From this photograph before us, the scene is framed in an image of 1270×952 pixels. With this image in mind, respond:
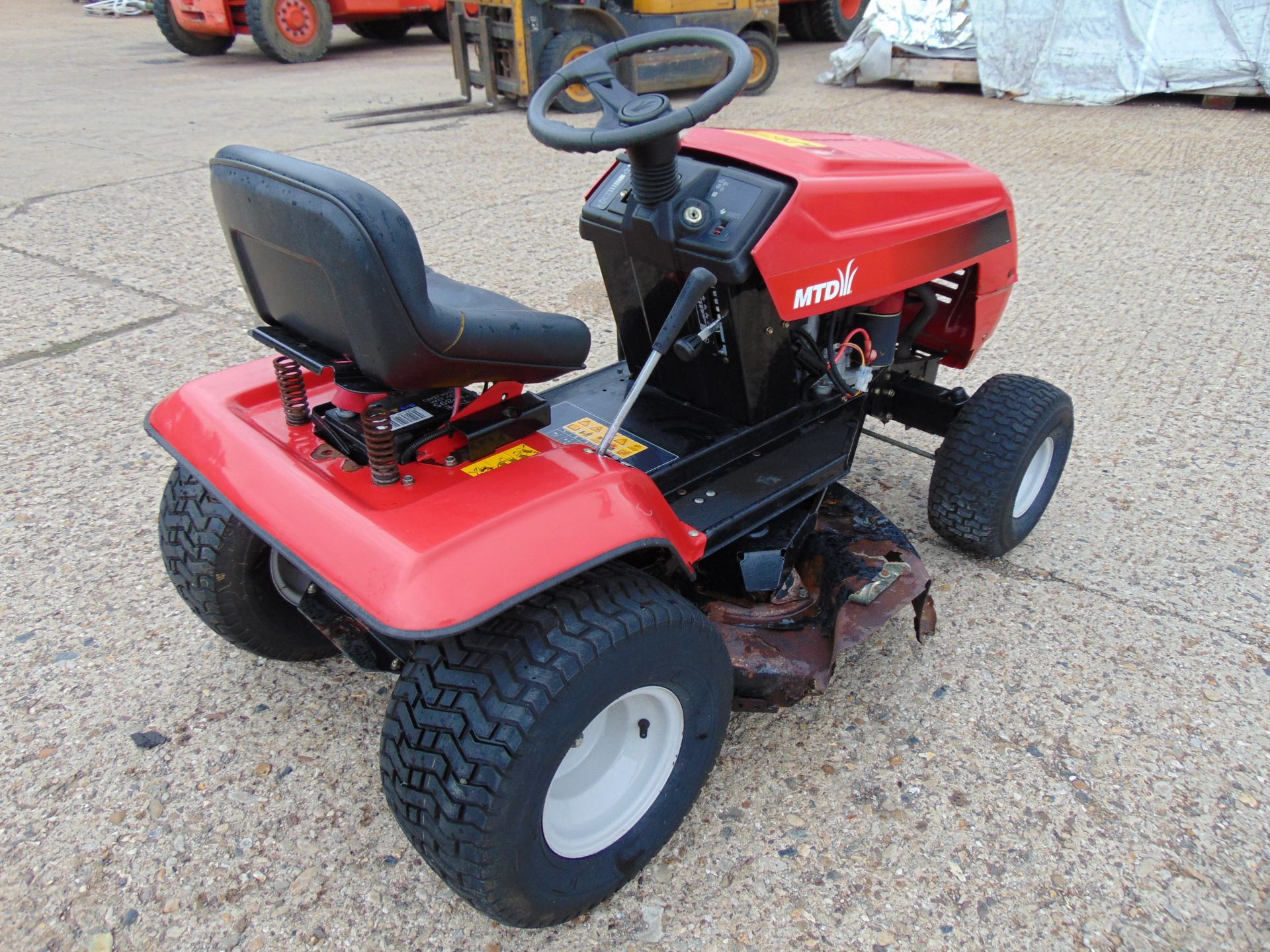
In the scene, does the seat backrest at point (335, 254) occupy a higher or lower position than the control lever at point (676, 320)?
higher

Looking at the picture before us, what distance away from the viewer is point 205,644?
2.27 meters

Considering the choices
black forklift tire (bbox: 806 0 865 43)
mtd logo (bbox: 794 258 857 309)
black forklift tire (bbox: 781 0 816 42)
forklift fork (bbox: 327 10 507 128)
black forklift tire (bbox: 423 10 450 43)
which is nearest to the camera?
mtd logo (bbox: 794 258 857 309)

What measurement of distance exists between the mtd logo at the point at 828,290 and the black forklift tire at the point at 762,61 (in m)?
7.01

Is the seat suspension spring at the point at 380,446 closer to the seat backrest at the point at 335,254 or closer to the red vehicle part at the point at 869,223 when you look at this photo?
the seat backrest at the point at 335,254

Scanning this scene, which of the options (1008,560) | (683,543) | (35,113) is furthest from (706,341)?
(35,113)

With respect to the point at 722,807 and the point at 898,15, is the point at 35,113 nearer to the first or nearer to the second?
the point at 898,15

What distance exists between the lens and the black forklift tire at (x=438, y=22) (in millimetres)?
11727

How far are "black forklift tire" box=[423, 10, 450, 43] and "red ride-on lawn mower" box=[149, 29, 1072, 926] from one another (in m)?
11.0

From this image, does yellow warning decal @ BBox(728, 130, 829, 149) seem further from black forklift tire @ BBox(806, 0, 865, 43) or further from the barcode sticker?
black forklift tire @ BBox(806, 0, 865, 43)

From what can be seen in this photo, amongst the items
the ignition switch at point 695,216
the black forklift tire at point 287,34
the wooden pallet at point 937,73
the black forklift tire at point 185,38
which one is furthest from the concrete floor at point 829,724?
the black forklift tire at point 185,38

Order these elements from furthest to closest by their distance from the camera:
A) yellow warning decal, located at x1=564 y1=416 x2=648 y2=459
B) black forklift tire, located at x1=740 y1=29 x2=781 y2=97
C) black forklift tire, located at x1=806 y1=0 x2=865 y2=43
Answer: black forklift tire, located at x1=806 y1=0 x2=865 y2=43
black forklift tire, located at x1=740 y1=29 x2=781 y2=97
yellow warning decal, located at x1=564 y1=416 x2=648 y2=459

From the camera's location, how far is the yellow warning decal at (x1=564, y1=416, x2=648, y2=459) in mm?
2070

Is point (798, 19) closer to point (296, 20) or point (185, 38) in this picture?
point (296, 20)

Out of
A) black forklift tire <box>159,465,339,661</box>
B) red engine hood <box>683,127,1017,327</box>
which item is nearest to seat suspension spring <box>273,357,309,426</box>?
black forklift tire <box>159,465,339,661</box>
